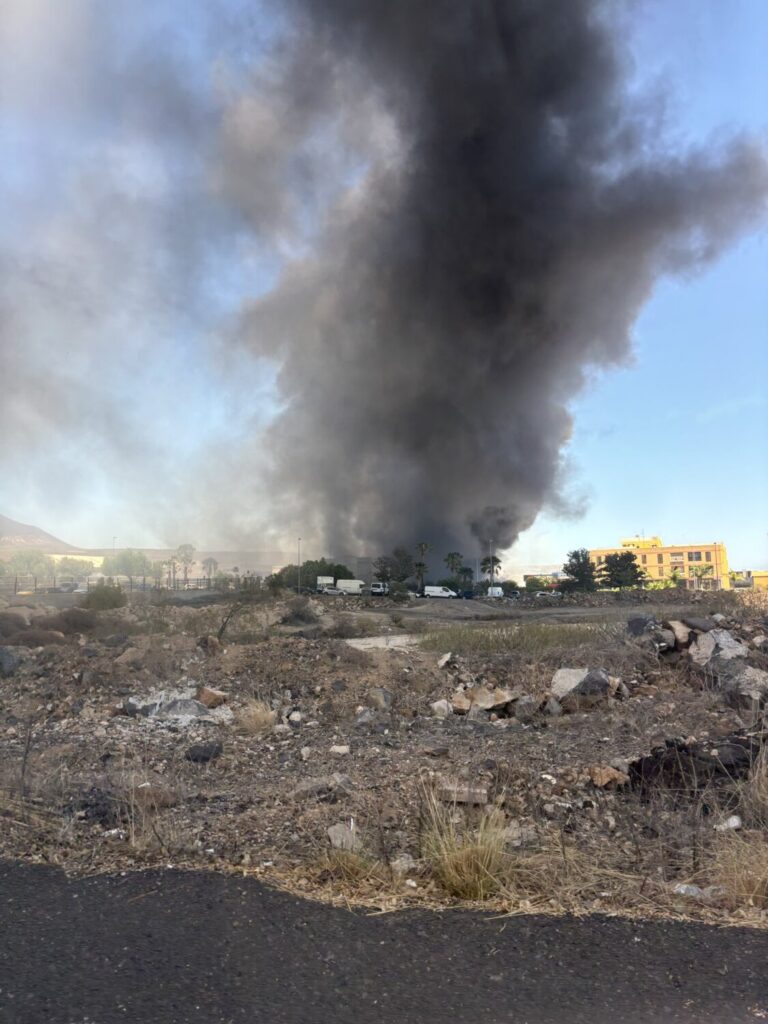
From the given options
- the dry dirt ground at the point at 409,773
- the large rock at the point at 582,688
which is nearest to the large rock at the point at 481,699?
the dry dirt ground at the point at 409,773

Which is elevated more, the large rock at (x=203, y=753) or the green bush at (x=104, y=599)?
the green bush at (x=104, y=599)

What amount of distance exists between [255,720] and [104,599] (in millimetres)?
23503

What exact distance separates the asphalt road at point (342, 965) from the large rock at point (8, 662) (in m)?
11.3

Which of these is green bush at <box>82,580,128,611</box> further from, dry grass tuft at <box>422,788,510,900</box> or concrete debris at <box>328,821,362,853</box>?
dry grass tuft at <box>422,788,510,900</box>

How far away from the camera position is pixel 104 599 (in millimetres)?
30719

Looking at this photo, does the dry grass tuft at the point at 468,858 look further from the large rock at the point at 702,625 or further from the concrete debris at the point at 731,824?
the large rock at the point at 702,625

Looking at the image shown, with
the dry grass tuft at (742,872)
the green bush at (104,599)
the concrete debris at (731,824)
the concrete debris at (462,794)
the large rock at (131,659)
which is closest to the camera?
the dry grass tuft at (742,872)

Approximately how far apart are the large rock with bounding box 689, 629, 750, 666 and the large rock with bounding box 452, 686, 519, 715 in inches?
124

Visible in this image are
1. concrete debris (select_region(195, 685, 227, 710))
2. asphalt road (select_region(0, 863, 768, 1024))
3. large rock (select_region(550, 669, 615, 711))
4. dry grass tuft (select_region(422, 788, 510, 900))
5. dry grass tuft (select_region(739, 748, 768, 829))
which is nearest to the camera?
asphalt road (select_region(0, 863, 768, 1024))

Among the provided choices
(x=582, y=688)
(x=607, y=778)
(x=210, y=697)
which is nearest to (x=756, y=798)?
(x=607, y=778)

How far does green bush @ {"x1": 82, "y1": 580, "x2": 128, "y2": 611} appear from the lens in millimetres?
30297

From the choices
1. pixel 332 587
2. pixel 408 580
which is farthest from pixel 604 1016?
pixel 408 580

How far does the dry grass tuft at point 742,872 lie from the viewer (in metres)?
3.73

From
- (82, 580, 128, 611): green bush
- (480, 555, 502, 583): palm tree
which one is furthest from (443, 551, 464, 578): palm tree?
(82, 580, 128, 611): green bush
